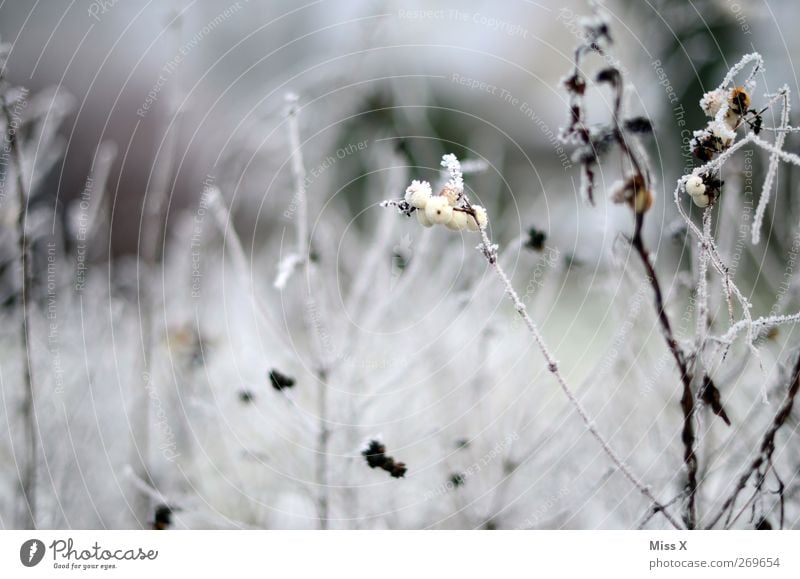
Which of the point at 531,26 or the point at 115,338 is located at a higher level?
the point at 531,26

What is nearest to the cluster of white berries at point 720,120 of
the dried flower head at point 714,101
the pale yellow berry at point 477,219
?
the dried flower head at point 714,101

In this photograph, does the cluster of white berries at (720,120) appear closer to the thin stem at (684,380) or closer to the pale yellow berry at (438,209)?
the thin stem at (684,380)

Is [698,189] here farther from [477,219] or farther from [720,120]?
[477,219]

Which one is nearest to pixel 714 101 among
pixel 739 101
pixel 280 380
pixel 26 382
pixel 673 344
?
pixel 739 101

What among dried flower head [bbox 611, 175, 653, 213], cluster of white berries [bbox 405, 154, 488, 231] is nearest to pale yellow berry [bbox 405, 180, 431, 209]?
cluster of white berries [bbox 405, 154, 488, 231]

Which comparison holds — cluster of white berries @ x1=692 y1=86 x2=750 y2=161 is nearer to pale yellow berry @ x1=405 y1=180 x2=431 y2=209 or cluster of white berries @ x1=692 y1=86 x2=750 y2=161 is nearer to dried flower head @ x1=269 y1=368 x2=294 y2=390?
pale yellow berry @ x1=405 y1=180 x2=431 y2=209

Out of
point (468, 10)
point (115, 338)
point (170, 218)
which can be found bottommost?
point (115, 338)
